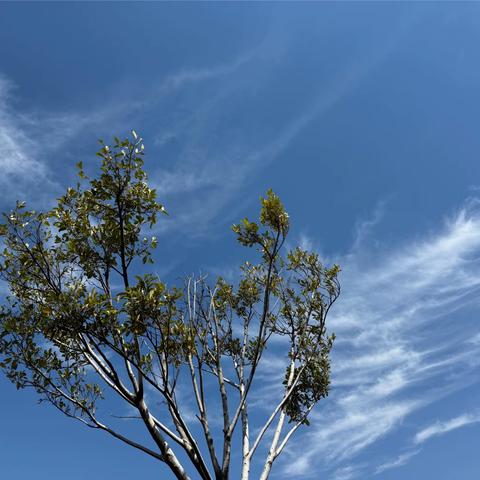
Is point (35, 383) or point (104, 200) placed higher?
point (104, 200)

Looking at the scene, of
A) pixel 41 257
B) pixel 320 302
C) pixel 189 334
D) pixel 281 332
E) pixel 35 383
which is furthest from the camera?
pixel 281 332

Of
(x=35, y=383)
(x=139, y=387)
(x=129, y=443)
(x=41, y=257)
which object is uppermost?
(x=41, y=257)

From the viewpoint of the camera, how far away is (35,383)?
13891mm

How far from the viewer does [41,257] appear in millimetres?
12953

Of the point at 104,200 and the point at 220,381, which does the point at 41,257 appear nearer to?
the point at 104,200

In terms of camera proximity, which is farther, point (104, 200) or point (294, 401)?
point (294, 401)

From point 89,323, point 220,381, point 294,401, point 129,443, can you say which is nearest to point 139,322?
point 89,323

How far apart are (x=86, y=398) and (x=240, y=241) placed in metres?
6.57

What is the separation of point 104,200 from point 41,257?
2682mm

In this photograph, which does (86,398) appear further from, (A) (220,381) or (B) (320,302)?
(B) (320,302)

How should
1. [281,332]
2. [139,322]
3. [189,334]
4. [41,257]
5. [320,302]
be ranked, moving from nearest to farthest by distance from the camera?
[139,322], [189,334], [41,257], [320,302], [281,332]

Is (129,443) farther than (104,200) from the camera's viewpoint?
No

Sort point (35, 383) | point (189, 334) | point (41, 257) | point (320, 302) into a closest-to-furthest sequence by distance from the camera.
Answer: point (189, 334) < point (41, 257) < point (35, 383) < point (320, 302)

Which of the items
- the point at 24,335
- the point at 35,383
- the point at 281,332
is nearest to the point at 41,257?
the point at 24,335
